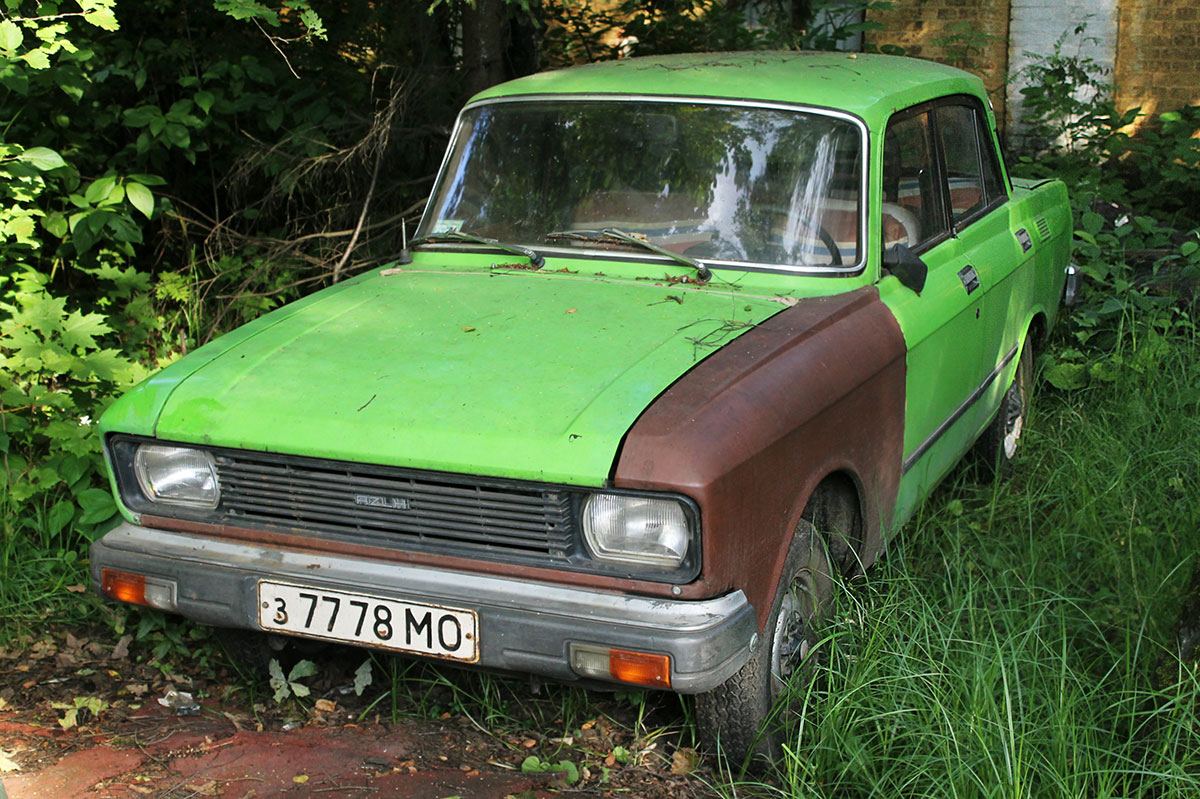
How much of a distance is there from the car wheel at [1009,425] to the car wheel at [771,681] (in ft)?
6.52

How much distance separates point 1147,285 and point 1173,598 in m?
3.22

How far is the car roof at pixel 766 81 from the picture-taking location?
3816 mm

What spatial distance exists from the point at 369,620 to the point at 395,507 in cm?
28

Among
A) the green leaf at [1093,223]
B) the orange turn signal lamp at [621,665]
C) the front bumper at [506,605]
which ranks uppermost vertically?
the front bumper at [506,605]

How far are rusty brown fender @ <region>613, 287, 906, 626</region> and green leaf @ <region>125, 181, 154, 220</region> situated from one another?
330 cm

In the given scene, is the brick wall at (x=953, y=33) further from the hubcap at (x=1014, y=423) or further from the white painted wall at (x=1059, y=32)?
the hubcap at (x=1014, y=423)

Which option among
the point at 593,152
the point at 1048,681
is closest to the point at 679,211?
the point at 593,152

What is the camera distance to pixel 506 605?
8.85 feet

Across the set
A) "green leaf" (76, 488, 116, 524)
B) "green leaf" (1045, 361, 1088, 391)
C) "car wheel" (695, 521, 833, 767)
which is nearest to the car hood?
"car wheel" (695, 521, 833, 767)

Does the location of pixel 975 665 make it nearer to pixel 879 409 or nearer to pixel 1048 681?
pixel 1048 681

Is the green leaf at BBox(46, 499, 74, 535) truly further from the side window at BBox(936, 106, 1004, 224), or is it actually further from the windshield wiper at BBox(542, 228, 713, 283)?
the side window at BBox(936, 106, 1004, 224)

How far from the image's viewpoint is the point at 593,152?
3.88 metres

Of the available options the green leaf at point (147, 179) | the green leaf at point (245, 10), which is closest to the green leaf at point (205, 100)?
the green leaf at point (147, 179)

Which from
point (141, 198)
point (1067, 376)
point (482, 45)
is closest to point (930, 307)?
point (1067, 376)
